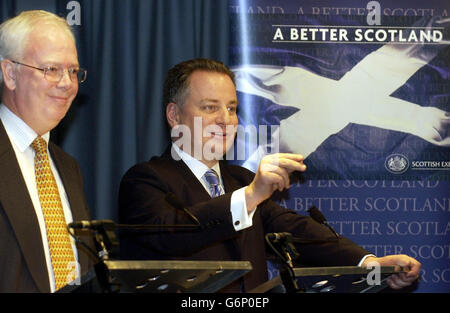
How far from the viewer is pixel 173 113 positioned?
10.1ft

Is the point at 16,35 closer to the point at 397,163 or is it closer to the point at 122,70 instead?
the point at 122,70

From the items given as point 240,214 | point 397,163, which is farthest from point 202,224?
point 397,163

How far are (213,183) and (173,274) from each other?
45.5 inches

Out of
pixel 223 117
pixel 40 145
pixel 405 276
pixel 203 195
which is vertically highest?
pixel 223 117

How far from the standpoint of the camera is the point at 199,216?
7.86 feet

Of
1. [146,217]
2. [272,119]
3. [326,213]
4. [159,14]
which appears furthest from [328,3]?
[146,217]

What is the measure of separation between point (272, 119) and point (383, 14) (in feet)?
2.92

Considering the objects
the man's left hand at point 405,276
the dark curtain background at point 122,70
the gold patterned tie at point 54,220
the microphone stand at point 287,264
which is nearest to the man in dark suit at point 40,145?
the gold patterned tie at point 54,220

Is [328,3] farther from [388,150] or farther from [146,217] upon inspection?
[146,217]

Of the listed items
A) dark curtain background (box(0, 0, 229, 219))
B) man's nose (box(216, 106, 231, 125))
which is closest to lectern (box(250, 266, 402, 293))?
man's nose (box(216, 106, 231, 125))

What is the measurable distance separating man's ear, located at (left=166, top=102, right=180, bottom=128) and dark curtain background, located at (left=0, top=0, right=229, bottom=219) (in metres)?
0.56

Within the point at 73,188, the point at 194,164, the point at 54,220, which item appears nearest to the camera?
the point at 54,220

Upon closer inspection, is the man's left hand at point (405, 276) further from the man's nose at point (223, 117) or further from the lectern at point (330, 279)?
the man's nose at point (223, 117)

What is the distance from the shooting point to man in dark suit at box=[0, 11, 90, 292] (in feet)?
7.18
